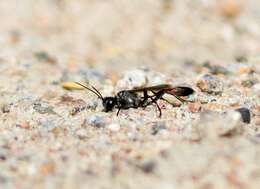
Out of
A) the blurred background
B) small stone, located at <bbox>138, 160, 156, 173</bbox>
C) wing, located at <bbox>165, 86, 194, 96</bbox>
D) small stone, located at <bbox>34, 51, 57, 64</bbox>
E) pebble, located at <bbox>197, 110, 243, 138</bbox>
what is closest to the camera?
small stone, located at <bbox>138, 160, 156, 173</bbox>

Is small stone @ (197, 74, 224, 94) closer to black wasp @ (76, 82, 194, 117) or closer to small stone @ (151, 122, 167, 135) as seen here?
black wasp @ (76, 82, 194, 117)

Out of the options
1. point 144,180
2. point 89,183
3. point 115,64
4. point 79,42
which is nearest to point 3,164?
point 89,183

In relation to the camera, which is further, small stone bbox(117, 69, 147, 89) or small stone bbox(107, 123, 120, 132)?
small stone bbox(117, 69, 147, 89)

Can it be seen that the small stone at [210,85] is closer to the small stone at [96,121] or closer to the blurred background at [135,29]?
the small stone at [96,121]

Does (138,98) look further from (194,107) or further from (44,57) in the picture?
(44,57)

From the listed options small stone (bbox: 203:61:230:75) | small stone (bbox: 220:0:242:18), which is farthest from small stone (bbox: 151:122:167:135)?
small stone (bbox: 220:0:242:18)

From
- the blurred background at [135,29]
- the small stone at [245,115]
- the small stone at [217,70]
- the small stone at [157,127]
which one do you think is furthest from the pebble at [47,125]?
the blurred background at [135,29]

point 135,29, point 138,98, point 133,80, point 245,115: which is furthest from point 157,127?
point 135,29

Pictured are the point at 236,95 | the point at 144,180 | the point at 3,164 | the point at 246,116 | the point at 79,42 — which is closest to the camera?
the point at 144,180

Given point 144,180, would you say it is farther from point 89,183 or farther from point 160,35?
point 160,35
